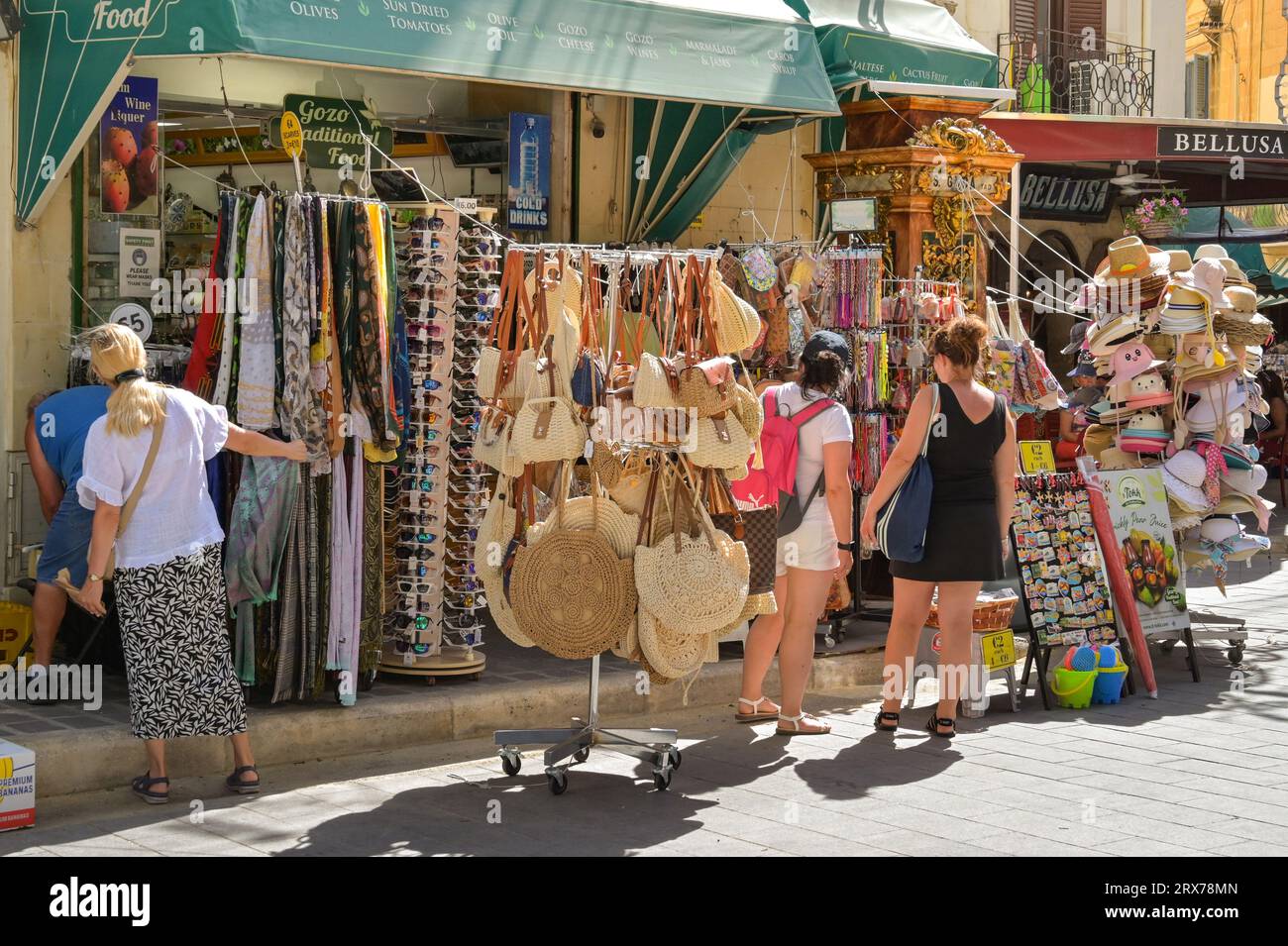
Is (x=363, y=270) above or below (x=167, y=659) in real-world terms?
above

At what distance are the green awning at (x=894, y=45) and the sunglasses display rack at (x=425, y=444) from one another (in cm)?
423

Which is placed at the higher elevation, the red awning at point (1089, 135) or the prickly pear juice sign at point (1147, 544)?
the red awning at point (1089, 135)

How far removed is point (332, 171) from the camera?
35.4 ft

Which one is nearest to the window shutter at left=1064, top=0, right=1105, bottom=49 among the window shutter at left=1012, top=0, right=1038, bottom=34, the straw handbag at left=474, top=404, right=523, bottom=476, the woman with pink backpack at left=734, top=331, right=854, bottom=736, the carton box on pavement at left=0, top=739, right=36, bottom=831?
the window shutter at left=1012, top=0, right=1038, bottom=34

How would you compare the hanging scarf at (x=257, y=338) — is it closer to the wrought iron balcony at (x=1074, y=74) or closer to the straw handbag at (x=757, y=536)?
the straw handbag at (x=757, y=536)

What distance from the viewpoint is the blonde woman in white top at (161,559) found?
6.08 metres

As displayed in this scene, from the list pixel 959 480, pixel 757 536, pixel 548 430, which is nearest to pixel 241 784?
pixel 548 430

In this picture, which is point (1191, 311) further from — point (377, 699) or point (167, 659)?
point (167, 659)

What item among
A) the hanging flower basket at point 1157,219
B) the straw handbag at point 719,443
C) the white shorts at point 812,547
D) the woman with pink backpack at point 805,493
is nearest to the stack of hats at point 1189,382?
the woman with pink backpack at point 805,493

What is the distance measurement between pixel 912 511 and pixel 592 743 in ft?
6.10

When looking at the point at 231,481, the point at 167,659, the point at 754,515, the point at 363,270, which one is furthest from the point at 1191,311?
the point at 167,659

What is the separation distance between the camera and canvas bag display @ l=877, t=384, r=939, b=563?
7.49 meters

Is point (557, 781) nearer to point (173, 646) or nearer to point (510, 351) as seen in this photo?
point (173, 646)

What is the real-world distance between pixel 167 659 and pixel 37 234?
2697mm
